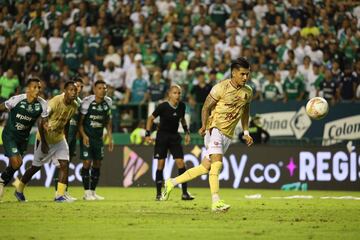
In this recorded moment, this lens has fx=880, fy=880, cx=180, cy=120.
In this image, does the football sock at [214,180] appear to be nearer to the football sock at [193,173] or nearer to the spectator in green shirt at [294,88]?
the football sock at [193,173]

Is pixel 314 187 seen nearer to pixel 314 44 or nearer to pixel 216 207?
pixel 314 44

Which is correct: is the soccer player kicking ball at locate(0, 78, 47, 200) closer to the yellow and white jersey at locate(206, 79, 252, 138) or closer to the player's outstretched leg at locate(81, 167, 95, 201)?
the player's outstretched leg at locate(81, 167, 95, 201)

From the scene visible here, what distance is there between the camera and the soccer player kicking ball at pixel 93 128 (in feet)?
63.5

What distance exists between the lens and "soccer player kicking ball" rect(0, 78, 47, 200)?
17.2 metres

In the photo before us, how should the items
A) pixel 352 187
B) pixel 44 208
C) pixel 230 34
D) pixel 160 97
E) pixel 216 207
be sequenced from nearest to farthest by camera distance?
pixel 216 207 < pixel 44 208 < pixel 352 187 < pixel 160 97 < pixel 230 34

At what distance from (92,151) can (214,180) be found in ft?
17.7

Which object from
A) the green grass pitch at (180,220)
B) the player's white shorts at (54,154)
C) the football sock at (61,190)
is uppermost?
the player's white shorts at (54,154)

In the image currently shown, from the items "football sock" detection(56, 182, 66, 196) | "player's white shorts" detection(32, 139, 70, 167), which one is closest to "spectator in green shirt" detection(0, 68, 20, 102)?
"player's white shorts" detection(32, 139, 70, 167)

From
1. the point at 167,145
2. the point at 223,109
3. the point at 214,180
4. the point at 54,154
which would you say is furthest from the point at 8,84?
the point at 214,180

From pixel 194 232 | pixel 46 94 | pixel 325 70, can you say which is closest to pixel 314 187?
pixel 325 70

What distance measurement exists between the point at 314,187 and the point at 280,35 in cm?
657

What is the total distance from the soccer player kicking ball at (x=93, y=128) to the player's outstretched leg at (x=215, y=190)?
5.04 m

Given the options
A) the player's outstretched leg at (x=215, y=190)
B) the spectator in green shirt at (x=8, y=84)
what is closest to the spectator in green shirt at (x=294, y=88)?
the spectator in green shirt at (x=8, y=84)

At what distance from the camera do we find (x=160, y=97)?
26.8 meters
